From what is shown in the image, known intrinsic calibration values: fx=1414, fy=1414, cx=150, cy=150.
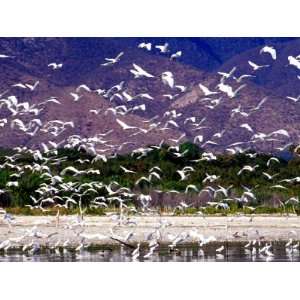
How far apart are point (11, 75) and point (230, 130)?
1967 cm

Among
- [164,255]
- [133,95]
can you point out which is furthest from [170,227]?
[133,95]

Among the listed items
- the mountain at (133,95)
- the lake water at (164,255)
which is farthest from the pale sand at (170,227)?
the mountain at (133,95)

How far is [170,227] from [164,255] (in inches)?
307

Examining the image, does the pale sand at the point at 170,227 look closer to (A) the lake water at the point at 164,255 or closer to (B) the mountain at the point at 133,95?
(A) the lake water at the point at 164,255

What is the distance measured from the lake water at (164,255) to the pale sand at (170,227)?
1.84 m

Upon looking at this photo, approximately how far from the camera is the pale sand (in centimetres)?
3206

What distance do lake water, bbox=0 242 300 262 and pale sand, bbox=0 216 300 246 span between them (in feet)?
6.02

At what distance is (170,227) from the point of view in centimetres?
3509

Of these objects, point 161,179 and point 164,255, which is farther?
point 161,179

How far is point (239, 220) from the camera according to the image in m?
38.2

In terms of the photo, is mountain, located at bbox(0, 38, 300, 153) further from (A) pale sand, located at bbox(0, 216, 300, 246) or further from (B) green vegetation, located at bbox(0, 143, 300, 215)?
(A) pale sand, located at bbox(0, 216, 300, 246)

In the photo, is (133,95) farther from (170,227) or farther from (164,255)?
(164,255)

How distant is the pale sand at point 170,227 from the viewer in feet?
105

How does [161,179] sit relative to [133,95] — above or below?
below
